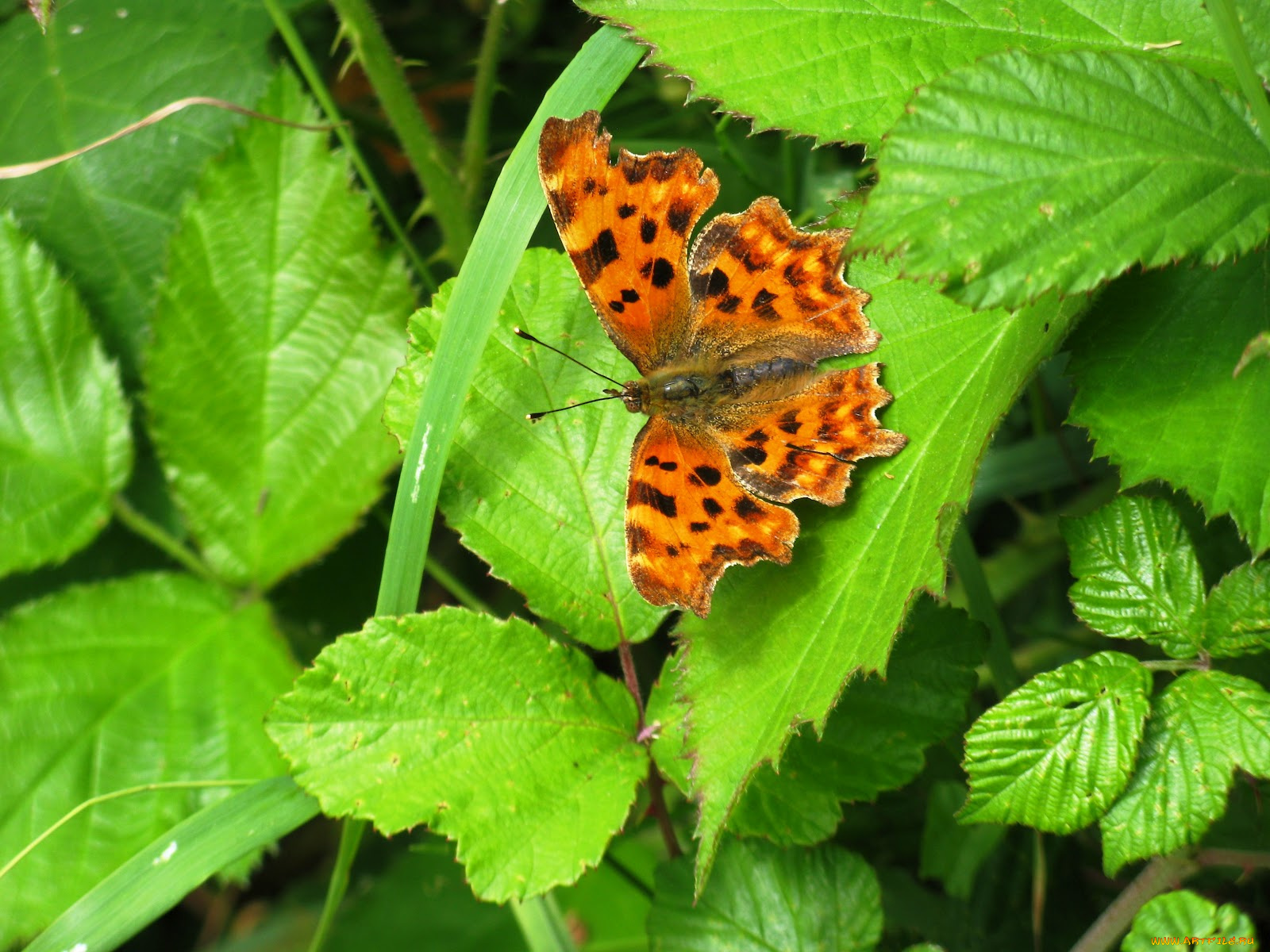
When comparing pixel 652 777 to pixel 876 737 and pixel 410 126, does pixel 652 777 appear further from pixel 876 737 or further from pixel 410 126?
pixel 410 126

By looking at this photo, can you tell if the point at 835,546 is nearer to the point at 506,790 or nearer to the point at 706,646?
the point at 706,646

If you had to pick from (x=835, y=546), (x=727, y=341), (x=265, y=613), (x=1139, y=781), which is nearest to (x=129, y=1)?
(x=265, y=613)

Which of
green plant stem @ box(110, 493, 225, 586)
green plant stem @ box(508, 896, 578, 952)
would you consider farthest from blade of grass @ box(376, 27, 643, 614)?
green plant stem @ box(110, 493, 225, 586)

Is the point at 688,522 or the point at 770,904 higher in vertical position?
the point at 688,522

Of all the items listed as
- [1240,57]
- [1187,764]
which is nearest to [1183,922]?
[1187,764]

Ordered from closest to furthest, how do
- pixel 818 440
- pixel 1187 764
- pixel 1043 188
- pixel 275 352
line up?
pixel 1043 188 < pixel 1187 764 < pixel 818 440 < pixel 275 352

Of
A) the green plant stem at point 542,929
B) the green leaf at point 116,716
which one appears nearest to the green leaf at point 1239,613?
the green plant stem at point 542,929
